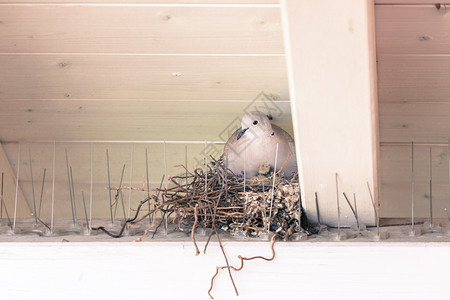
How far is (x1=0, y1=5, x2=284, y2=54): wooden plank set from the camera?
1646mm

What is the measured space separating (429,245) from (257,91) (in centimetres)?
81

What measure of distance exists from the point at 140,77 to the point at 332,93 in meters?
0.84

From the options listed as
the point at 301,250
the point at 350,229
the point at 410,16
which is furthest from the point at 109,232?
the point at 410,16

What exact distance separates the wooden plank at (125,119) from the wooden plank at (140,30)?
323 millimetres

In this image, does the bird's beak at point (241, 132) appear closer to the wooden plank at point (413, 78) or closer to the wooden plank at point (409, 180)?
the wooden plank at point (413, 78)

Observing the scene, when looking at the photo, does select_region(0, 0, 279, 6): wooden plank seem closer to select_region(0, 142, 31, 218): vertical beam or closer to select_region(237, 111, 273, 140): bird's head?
select_region(237, 111, 273, 140): bird's head

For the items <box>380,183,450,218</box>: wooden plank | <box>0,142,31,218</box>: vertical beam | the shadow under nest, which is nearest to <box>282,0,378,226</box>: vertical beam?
the shadow under nest

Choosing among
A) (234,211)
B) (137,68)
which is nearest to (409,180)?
(234,211)

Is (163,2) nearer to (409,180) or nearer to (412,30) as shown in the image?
(412,30)

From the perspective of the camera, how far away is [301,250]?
1.42 metres

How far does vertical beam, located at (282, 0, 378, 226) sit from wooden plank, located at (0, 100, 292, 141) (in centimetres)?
69

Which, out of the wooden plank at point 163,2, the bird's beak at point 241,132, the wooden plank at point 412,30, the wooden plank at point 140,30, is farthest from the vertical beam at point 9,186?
the wooden plank at point 412,30

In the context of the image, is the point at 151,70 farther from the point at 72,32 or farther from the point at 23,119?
the point at 23,119

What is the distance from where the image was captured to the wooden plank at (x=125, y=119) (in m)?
2.11
